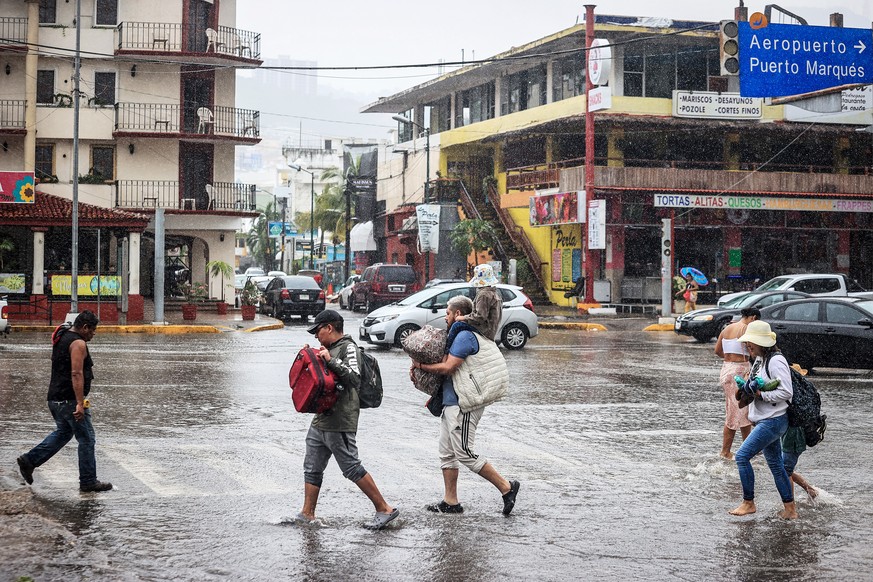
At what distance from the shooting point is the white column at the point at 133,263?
34.7 metres

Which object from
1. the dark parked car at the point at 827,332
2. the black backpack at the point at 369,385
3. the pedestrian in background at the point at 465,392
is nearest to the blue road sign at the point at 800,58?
the dark parked car at the point at 827,332

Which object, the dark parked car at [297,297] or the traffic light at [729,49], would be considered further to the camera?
the dark parked car at [297,297]

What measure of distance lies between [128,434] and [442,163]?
47.3m

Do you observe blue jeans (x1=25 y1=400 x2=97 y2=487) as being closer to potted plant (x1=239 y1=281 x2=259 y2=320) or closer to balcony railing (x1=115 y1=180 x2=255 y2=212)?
potted plant (x1=239 y1=281 x2=259 y2=320)

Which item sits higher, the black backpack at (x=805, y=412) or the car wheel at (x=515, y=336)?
the black backpack at (x=805, y=412)

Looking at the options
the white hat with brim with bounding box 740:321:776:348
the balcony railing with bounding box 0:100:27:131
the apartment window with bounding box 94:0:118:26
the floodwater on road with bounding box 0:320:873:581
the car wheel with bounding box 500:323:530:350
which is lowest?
the floodwater on road with bounding box 0:320:873:581

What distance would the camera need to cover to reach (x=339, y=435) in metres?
7.96

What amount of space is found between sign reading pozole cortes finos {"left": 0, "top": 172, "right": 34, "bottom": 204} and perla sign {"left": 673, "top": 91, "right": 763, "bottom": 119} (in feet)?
81.2

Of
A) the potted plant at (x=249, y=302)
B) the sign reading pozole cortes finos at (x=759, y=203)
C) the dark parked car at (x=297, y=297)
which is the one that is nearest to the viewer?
the potted plant at (x=249, y=302)

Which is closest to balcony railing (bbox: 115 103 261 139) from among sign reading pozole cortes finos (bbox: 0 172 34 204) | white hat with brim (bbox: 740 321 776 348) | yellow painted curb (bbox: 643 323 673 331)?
sign reading pozole cortes finos (bbox: 0 172 34 204)

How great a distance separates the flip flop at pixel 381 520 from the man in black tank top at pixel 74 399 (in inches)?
99.8

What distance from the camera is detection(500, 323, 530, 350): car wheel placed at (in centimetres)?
2541

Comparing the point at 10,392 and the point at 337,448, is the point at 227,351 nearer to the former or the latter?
the point at 10,392

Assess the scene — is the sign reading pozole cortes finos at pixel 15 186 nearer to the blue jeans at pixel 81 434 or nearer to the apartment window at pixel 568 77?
the apartment window at pixel 568 77
